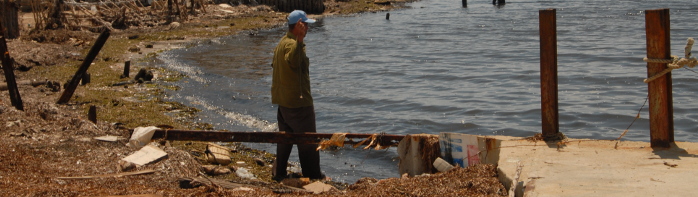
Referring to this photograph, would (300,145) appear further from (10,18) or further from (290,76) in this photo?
(10,18)

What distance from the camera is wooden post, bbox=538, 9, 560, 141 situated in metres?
6.18

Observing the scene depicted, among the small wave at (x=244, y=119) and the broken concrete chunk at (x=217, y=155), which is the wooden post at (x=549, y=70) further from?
the small wave at (x=244, y=119)

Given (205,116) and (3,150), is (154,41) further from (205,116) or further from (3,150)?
(3,150)

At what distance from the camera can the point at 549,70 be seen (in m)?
A: 6.23

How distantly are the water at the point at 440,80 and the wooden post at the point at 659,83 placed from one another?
371 cm

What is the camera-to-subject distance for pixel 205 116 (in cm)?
1212

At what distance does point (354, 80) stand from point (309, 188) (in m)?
10.3

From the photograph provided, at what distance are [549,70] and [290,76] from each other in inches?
95.6

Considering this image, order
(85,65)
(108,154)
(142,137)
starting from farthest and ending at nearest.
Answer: (85,65)
(142,137)
(108,154)

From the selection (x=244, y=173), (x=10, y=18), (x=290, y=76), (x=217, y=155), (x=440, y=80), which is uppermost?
(x=10, y=18)

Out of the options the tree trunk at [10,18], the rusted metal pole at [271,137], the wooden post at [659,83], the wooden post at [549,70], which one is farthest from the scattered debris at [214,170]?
the tree trunk at [10,18]

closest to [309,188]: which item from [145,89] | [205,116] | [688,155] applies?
[688,155]

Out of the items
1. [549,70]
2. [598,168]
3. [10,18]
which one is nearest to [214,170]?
[549,70]

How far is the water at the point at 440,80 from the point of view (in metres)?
11.9
